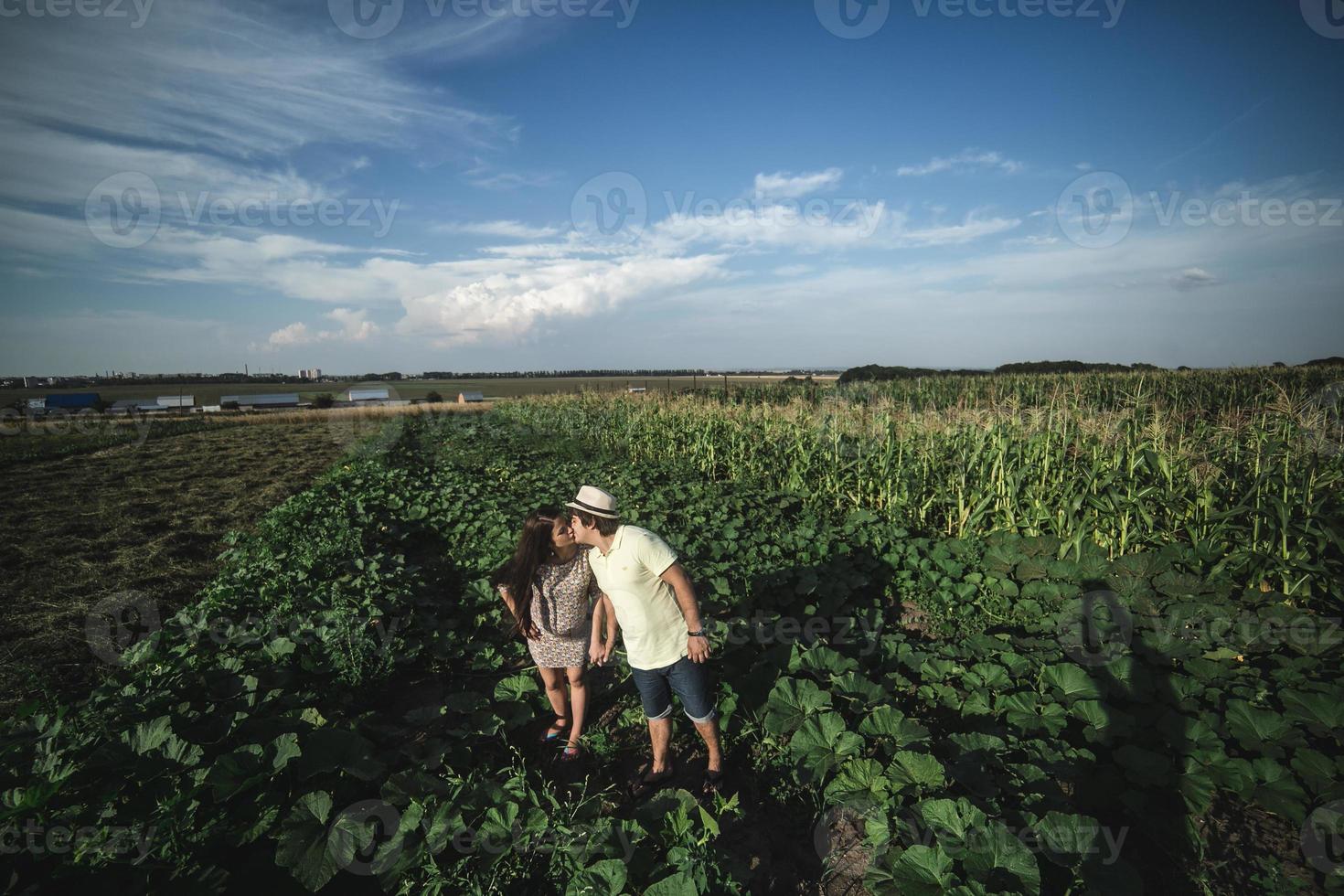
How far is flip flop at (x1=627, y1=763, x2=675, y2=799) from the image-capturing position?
327cm

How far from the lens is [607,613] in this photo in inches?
135

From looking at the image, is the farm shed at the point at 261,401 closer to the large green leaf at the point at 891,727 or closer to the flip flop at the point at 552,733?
the flip flop at the point at 552,733

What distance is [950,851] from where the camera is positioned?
2.16m

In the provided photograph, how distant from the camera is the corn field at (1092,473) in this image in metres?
4.94

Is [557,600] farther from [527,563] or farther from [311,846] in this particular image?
[311,846]

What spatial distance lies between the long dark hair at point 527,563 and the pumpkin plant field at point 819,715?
0.79 meters

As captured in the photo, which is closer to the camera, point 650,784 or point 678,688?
point 678,688

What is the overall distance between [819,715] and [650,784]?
1143 millimetres

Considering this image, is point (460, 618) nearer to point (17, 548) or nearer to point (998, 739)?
point (998, 739)

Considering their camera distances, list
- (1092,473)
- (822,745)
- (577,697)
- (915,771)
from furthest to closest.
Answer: (1092,473)
(577,697)
(822,745)
(915,771)

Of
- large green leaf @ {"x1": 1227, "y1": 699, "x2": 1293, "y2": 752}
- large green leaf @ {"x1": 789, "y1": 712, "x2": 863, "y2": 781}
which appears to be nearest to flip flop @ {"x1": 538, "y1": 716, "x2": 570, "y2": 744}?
large green leaf @ {"x1": 789, "y1": 712, "x2": 863, "y2": 781}

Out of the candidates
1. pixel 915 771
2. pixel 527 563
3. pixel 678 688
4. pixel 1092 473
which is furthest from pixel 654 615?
pixel 1092 473

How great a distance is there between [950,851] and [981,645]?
221 centimetres

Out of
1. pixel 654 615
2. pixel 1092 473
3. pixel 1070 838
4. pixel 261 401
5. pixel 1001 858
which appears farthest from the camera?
pixel 261 401
